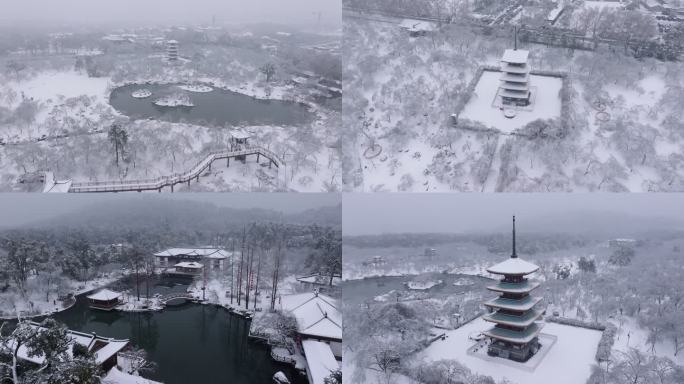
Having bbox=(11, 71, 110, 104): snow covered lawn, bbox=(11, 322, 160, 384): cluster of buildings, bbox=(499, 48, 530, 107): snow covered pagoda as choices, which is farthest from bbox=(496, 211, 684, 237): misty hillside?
bbox=(11, 71, 110, 104): snow covered lawn

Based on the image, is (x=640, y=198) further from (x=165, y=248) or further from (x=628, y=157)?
(x=165, y=248)

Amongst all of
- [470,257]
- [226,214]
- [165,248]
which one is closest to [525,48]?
[470,257]

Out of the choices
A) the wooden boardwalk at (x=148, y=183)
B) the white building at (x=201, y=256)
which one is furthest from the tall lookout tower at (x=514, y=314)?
the wooden boardwalk at (x=148, y=183)

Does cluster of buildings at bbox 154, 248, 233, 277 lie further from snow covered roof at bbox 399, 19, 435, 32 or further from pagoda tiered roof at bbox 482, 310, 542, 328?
snow covered roof at bbox 399, 19, 435, 32

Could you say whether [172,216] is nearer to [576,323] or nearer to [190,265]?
[190,265]

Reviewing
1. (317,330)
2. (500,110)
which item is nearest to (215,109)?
(317,330)

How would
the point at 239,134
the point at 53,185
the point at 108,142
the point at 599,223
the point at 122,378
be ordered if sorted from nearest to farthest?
the point at 122,378, the point at 53,185, the point at 599,223, the point at 108,142, the point at 239,134

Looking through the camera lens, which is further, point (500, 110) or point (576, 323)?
point (500, 110)
